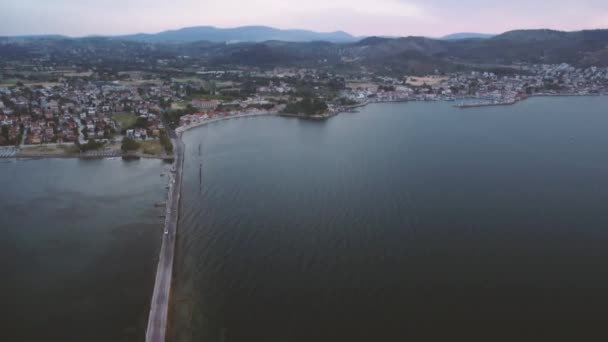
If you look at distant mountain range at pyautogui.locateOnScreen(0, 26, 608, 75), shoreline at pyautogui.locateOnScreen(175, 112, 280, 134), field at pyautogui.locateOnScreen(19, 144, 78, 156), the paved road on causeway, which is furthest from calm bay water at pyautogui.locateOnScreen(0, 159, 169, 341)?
distant mountain range at pyautogui.locateOnScreen(0, 26, 608, 75)

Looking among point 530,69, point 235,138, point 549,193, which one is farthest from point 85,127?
point 530,69

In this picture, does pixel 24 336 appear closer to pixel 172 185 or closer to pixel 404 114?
pixel 172 185

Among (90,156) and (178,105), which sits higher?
(178,105)

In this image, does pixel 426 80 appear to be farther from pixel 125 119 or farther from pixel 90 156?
pixel 90 156

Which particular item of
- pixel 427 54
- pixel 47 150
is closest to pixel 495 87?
pixel 427 54

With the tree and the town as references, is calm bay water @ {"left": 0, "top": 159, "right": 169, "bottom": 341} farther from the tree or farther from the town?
the town

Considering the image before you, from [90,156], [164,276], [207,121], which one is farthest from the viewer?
[207,121]
